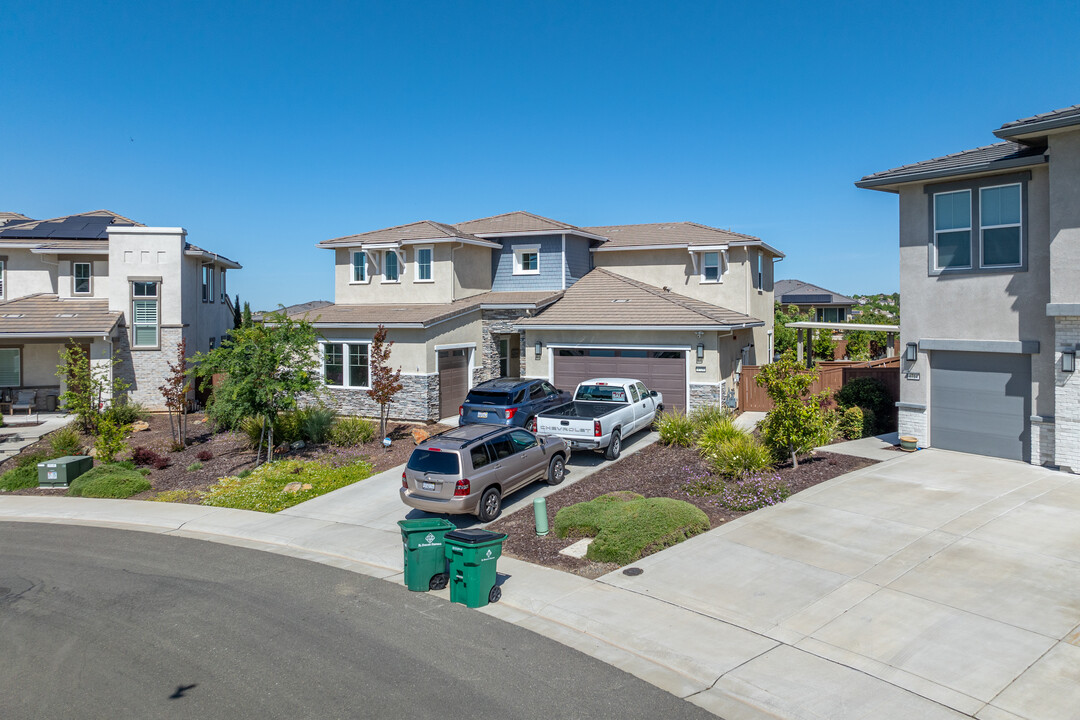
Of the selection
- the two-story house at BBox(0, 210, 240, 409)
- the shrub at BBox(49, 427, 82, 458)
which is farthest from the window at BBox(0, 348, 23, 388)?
the shrub at BBox(49, 427, 82, 458)

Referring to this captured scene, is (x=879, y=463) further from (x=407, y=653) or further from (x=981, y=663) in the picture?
(x=407, y=653)

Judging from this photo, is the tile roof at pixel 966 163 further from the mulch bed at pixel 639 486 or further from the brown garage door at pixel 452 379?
the brown garage door at pixel 452 379

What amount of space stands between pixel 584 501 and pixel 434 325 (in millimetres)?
10610

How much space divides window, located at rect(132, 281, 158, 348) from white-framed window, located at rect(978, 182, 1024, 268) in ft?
88.6

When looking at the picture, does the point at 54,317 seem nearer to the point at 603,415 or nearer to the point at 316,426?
the point at 316,426

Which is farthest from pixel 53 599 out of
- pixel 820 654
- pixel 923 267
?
pixel 923 267

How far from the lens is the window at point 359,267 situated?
27453 mm

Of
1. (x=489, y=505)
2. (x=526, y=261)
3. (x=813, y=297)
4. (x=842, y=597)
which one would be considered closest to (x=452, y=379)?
(x=526, y=261)

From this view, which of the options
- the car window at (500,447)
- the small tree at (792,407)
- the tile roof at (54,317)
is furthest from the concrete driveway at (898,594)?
the tile roof at (54,317)

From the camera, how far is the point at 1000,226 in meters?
15.1

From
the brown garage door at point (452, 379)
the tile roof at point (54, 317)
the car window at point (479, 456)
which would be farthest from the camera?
the tile roof at point (54, 317)

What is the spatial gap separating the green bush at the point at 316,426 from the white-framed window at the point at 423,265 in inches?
275

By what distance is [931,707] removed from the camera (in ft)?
21.5

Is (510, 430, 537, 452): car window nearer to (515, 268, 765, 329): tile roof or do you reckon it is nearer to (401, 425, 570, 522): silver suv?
(401, 425, 570, 522): silver suv
